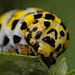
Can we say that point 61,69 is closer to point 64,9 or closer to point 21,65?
point 21,65

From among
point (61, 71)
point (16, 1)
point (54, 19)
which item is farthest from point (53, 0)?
point (61, 71)

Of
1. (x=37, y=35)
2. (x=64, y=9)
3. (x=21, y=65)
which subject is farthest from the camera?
(x=64, y=9)

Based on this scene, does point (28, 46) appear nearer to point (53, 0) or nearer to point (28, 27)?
point (28, 27)

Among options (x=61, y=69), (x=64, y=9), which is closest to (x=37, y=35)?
(x=61, y=69)

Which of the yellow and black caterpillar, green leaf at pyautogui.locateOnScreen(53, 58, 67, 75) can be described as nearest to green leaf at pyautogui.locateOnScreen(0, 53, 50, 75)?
green leaf at pyautogui.locateOnScreen(53, 58, 67, 75)

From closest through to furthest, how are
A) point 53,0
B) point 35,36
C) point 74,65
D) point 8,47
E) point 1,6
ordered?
point 35,36 < point 8,47 < point 74,65 < point 53,0 < point 1,6

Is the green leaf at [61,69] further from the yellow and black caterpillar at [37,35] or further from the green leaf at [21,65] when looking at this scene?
the yellow and black caterpillar at [37,35]
